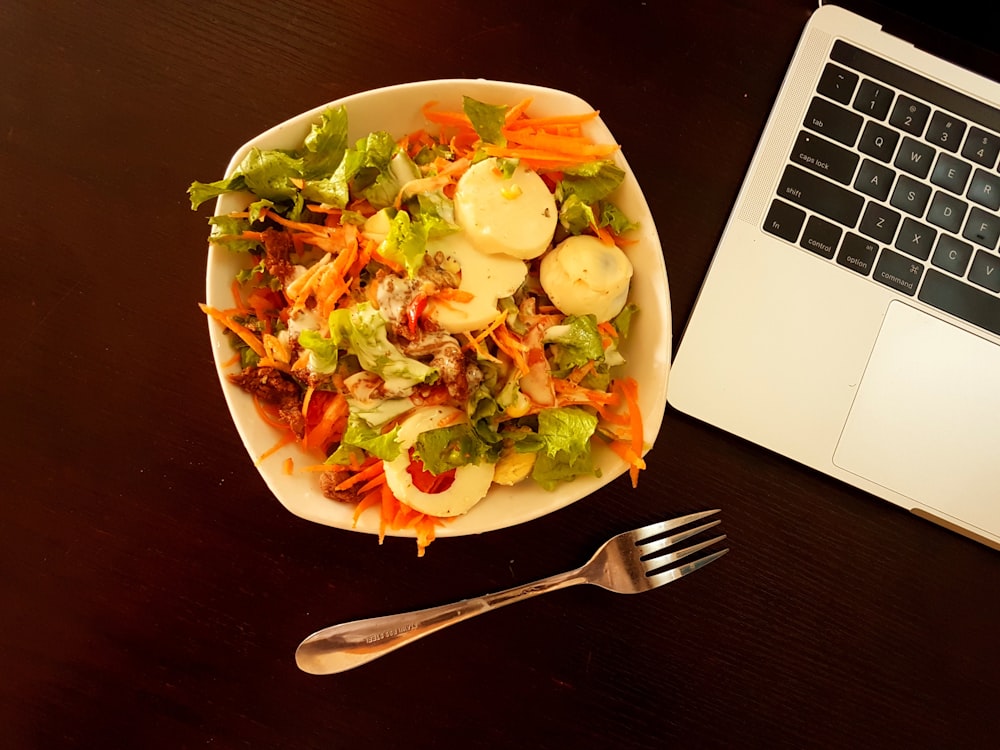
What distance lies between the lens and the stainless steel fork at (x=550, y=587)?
1.16 m

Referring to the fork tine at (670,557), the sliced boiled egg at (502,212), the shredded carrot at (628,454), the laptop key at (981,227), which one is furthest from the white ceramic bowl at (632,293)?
the laptop key at (981,227)

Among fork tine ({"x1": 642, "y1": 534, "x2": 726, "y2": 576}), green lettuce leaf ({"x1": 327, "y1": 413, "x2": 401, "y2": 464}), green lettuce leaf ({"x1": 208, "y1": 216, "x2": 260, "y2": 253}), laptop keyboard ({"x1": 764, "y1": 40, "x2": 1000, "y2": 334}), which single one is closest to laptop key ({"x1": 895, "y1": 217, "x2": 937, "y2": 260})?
laptop keyboard ({"x1": 764, "y1": 40, "x2": 1000, "y2": 334})

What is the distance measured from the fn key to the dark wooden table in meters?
0.08

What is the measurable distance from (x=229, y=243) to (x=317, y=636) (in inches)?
26.2

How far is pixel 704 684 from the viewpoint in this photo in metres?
1.23

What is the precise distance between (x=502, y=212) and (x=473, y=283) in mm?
103

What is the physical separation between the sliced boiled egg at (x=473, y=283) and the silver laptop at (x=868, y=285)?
38 cm

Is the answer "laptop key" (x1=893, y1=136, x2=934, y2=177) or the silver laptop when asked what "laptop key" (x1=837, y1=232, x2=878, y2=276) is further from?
"laptop key" (x1=893, y1=136, x2=934, y2=177)

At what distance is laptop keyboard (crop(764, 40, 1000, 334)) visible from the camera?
3.88 feet

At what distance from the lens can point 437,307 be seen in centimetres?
93

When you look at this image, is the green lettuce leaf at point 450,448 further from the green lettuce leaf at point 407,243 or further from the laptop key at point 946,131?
the laptop key at point 946,131

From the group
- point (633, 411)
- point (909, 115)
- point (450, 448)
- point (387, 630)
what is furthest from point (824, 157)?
point (387, 630)

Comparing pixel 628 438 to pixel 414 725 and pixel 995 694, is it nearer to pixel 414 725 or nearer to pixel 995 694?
pixel 414 725

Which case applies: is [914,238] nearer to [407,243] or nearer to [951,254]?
[951,254]
